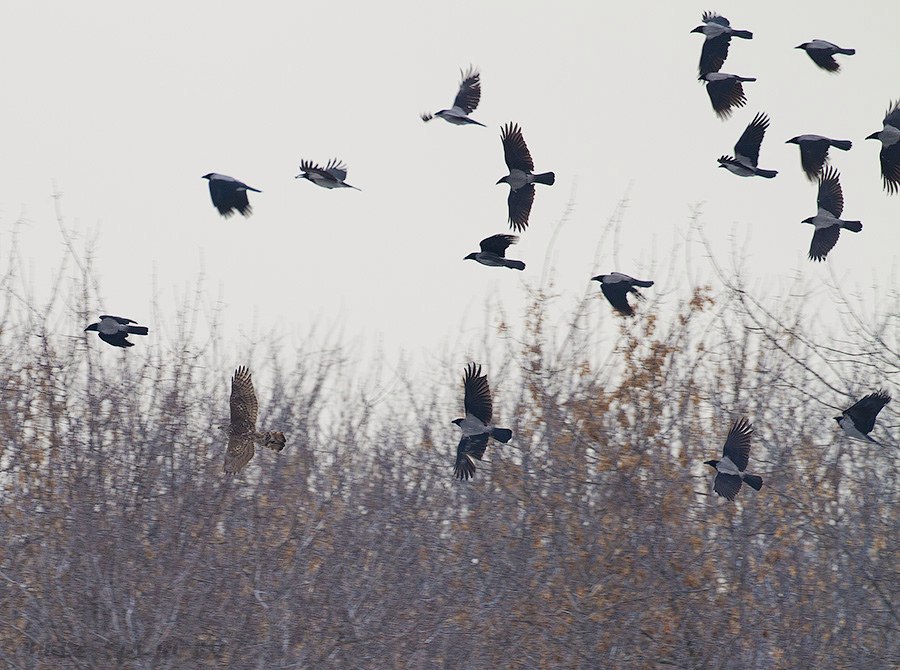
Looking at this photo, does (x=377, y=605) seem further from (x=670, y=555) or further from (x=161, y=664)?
(x=670, y=555)

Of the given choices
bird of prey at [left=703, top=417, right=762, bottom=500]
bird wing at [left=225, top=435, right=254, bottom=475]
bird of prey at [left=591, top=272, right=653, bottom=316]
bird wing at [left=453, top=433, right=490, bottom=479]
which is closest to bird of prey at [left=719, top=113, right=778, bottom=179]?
bird of prey at [left=591, top=272, right=653, bottom=316]

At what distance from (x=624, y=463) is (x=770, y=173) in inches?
159

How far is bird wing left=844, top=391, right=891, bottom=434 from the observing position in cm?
936

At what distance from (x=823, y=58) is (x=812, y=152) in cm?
74

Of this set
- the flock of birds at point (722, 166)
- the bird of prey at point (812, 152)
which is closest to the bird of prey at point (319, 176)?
the flock of birds at point (722, 166)

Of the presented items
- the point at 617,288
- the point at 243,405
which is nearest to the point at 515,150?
the point at 617,288

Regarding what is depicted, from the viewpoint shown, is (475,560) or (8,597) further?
(475,560)

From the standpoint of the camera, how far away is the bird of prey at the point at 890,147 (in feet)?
29.4

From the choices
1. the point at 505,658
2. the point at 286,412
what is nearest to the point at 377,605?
the point at 505,658

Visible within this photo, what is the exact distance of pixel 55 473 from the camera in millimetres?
12148

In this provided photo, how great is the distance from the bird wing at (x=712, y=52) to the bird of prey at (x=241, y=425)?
4.48m

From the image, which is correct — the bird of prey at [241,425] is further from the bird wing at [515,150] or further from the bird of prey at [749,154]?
the bird of prey at [749,154]

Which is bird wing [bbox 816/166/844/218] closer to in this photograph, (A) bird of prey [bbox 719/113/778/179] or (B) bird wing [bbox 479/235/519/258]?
(A) bird of prey [bbox 719/113/778/179]

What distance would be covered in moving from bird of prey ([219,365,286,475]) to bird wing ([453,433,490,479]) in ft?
5.82
